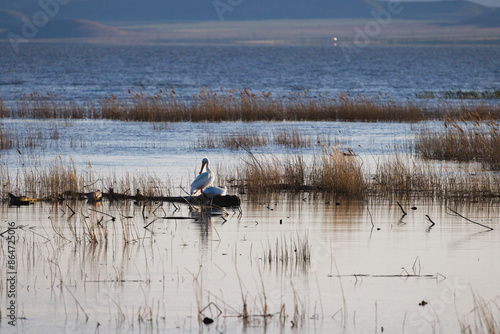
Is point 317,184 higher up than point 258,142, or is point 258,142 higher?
point 258,142

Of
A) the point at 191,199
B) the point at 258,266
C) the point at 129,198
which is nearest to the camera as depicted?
the point at 258,266

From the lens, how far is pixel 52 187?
12.5 meters

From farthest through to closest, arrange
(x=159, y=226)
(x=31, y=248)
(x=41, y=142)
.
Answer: (x=41, y=142), (x=159, y=226), (x=31, y=248)

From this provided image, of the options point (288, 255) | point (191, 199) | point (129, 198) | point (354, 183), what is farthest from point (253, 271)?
point (354, 183)

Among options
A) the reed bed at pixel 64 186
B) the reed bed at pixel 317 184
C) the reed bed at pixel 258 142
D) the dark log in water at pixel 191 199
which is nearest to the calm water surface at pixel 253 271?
the dark log in water at pixel 191 199

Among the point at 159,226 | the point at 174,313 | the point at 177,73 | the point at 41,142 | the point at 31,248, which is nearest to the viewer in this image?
the point at 174,313

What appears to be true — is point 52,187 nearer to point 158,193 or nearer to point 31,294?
point 158,193

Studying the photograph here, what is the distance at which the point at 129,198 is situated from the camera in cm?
1224

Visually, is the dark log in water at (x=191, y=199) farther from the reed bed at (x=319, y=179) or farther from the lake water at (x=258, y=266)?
the reed bed at (x=319, y=179)

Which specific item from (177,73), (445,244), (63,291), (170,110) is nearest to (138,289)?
(63,291)

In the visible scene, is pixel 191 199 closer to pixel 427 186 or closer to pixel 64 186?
pixel 64 186

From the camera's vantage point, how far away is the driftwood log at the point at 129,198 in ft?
38.0

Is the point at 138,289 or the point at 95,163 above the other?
the point at 95,163

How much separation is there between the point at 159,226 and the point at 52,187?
325 cm
